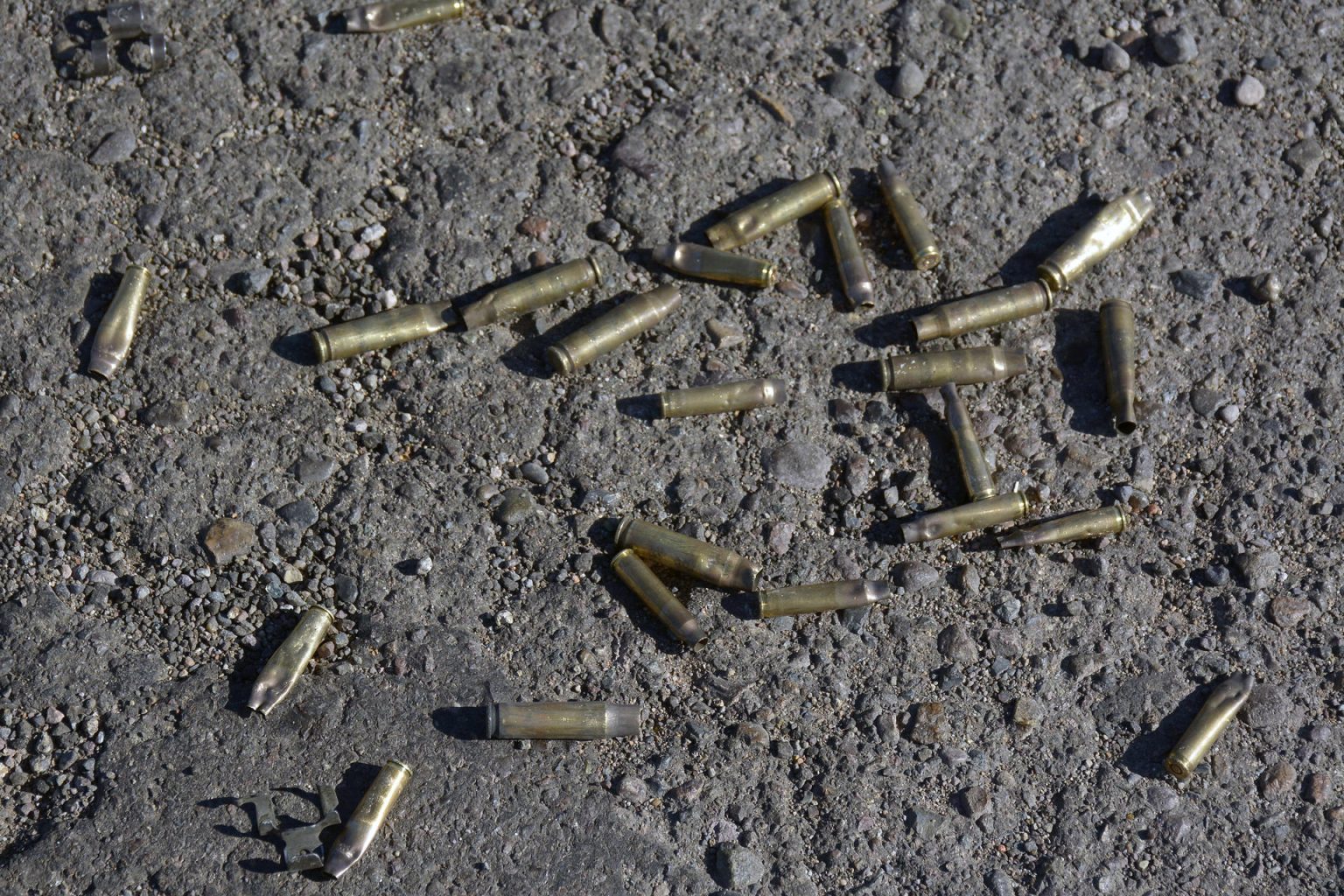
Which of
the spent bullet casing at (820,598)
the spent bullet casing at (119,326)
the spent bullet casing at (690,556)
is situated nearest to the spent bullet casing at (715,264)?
the spent bullet casing at (690,556)

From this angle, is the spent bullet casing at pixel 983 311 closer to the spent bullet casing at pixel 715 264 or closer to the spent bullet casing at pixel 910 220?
the spent bullet casing at pixel 910 220

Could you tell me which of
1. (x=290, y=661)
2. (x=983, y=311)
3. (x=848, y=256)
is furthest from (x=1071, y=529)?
(x=290, y=661)

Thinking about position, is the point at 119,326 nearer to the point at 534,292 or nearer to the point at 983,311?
the point at 534,292

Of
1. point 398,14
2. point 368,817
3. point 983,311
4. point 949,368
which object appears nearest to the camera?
point 368,817

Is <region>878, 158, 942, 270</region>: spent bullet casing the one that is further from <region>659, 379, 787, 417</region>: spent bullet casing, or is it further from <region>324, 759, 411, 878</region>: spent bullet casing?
<region>324, 759, 411, 878</region>: spent bullet casing

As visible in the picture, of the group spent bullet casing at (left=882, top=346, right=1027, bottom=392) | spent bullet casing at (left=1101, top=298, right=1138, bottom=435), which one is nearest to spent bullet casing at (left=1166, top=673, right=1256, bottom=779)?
spent bullet casing at (left=1101, top=298, right=1138, bottom=435)
